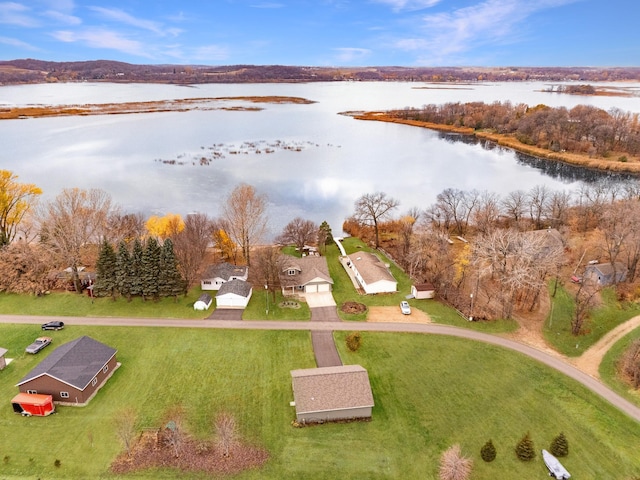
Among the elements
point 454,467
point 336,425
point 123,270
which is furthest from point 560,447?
point 123,270

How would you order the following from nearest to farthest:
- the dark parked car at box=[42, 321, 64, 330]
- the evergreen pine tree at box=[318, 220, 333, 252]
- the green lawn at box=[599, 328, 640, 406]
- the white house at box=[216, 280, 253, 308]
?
the green lawn at box=[599, 328, 640, 406] → the dark parked car at box=[42, 321, 64, 330] → the white house at box=[216, 280, 253, 308] → the evergreen pine tree at box=[318, 220, 333, 252]

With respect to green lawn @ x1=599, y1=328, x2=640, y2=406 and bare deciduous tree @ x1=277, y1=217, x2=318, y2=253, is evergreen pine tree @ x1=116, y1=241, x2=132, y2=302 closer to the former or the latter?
bare deciduous tree @ x1=277, y1=217, x2=318, y2=253

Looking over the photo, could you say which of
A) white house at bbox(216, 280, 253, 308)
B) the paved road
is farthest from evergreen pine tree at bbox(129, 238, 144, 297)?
white house at bbox(216, 280, 253, 308)

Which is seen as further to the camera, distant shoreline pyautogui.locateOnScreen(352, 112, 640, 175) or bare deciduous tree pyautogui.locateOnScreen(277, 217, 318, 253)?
distant shoreline pyautogui.locateOnScreen(352, 112, 640, 175)

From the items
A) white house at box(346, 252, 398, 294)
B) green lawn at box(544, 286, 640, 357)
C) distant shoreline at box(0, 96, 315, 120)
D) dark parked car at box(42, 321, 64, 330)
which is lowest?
dark parked car at box(42, 321, 64, 330)

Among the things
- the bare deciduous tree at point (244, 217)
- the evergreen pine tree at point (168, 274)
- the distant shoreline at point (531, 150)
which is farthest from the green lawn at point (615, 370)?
the distant shoreline at point (531, 150)

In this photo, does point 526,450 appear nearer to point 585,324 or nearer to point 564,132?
point 585,324

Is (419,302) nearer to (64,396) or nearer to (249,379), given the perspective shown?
(249,379)

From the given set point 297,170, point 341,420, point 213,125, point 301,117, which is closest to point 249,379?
point 341,420
